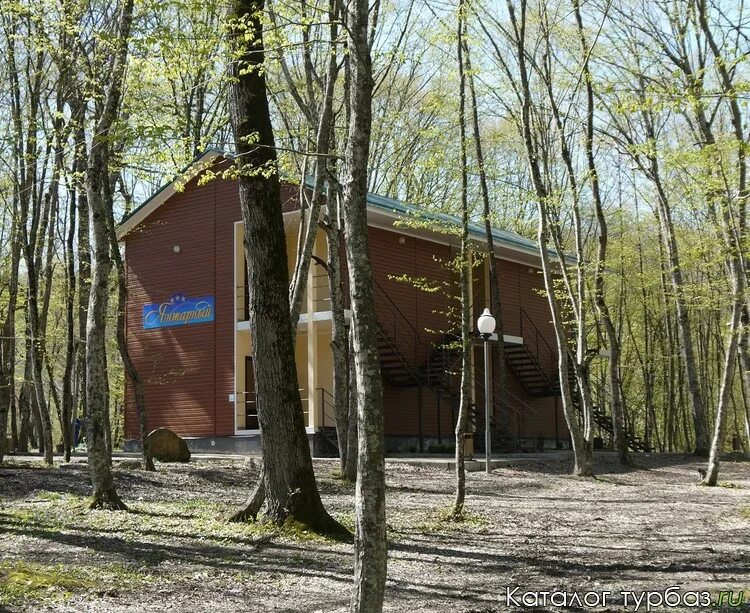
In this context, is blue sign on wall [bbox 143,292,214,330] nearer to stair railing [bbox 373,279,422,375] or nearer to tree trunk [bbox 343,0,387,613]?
stair railing [bbox 373,279,422,375]

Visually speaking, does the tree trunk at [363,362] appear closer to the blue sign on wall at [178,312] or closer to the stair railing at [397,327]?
the stair railing at [397,327]

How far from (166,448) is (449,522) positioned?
937 centimetres

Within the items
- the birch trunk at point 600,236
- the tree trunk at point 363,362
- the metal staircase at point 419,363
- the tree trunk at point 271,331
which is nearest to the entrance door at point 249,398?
the metal staircase at point 419,363

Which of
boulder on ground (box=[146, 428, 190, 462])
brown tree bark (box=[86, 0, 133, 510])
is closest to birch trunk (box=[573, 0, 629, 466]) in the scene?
brown tree bark (box=[86, 0, 133, 510])

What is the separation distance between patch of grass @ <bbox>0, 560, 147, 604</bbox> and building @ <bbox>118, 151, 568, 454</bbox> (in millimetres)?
13911

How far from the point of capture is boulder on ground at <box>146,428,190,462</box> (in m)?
18.0

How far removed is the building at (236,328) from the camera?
22125 millimetres

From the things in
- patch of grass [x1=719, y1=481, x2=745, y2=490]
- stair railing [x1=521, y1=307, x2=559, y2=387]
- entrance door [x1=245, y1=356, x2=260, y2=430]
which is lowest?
patch of grass [x1=719, y1=481, x2=745, y2=490]

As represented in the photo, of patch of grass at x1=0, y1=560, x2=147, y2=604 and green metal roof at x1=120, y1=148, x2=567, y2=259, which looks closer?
patch of grass at x1=0, y1=560, x2=147, y2=604

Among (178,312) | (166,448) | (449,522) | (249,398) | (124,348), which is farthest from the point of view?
(178,312)

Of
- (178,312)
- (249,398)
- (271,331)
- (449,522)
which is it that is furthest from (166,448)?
(271,331)

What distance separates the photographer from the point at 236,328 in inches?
885

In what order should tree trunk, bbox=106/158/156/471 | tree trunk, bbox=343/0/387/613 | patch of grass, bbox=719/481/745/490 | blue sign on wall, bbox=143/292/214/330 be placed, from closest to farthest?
tree trunk, bbox=343/0/387/613 < tree trunk, bbox=106/158/156/471 < patch of grass, bbox=719/481/745/490 < blue sign on wall, bbox=143/292/214/330

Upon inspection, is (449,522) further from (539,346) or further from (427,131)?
(539,346)
